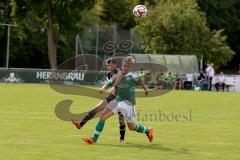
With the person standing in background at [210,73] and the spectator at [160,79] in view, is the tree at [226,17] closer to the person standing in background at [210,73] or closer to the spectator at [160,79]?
the person standing in background at [210,73]

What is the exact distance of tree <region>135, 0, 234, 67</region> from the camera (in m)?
69.3

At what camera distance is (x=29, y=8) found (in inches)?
2815

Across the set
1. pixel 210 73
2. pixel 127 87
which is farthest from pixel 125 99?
pixel 210 73

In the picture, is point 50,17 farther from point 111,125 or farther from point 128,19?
point 111,125

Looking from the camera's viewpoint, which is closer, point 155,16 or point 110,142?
point 110,142

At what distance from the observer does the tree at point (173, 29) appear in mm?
69312

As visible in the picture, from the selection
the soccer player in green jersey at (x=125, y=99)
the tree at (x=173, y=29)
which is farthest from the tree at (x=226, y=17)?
the soccer player in green jersey at (x=125, y=99)

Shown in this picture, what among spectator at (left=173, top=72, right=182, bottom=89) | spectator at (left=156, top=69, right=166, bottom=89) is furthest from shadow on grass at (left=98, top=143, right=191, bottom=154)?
spectator at (left=173, top=72, right=182, bottom=89)

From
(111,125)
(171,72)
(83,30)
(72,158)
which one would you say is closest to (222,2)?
(83,30)

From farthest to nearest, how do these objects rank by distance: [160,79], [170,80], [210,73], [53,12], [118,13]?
[118,13] < [53,12] < [210,73] < [170,80] < [160,79]

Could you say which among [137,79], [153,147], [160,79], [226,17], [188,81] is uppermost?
[226,17]

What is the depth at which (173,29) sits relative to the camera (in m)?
69.4

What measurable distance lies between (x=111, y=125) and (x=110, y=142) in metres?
4.45

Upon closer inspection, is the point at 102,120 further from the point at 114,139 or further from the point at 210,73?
the point at 210,73
